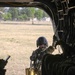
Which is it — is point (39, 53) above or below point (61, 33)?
below

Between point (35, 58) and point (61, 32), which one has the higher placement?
point (61, 32)

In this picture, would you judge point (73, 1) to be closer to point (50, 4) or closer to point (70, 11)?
point (70, 11)

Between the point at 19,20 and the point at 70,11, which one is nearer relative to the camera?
the point at 70,11

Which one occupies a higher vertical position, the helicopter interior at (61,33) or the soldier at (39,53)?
the helicopter interior at (61,33)

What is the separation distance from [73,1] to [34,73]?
168cm

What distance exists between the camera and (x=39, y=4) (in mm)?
6238

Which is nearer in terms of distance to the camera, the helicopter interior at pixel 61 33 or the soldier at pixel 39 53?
the helicopter interior at pixel 61 33

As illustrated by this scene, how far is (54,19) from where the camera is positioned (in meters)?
6.12

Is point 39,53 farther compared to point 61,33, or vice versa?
point 39,53

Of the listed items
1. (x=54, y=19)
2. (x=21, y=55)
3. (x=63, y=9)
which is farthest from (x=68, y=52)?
(x=21, y=55)

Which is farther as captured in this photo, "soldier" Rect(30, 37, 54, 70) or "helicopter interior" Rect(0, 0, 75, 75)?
"soldier" Rect(30, 37, 54, 70)

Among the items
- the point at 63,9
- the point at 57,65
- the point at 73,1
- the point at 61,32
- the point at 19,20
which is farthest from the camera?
the point at 19,20

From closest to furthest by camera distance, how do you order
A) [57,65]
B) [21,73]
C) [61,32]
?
[57,65]
[61,32]
[21,73]

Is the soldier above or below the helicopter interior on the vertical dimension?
below
